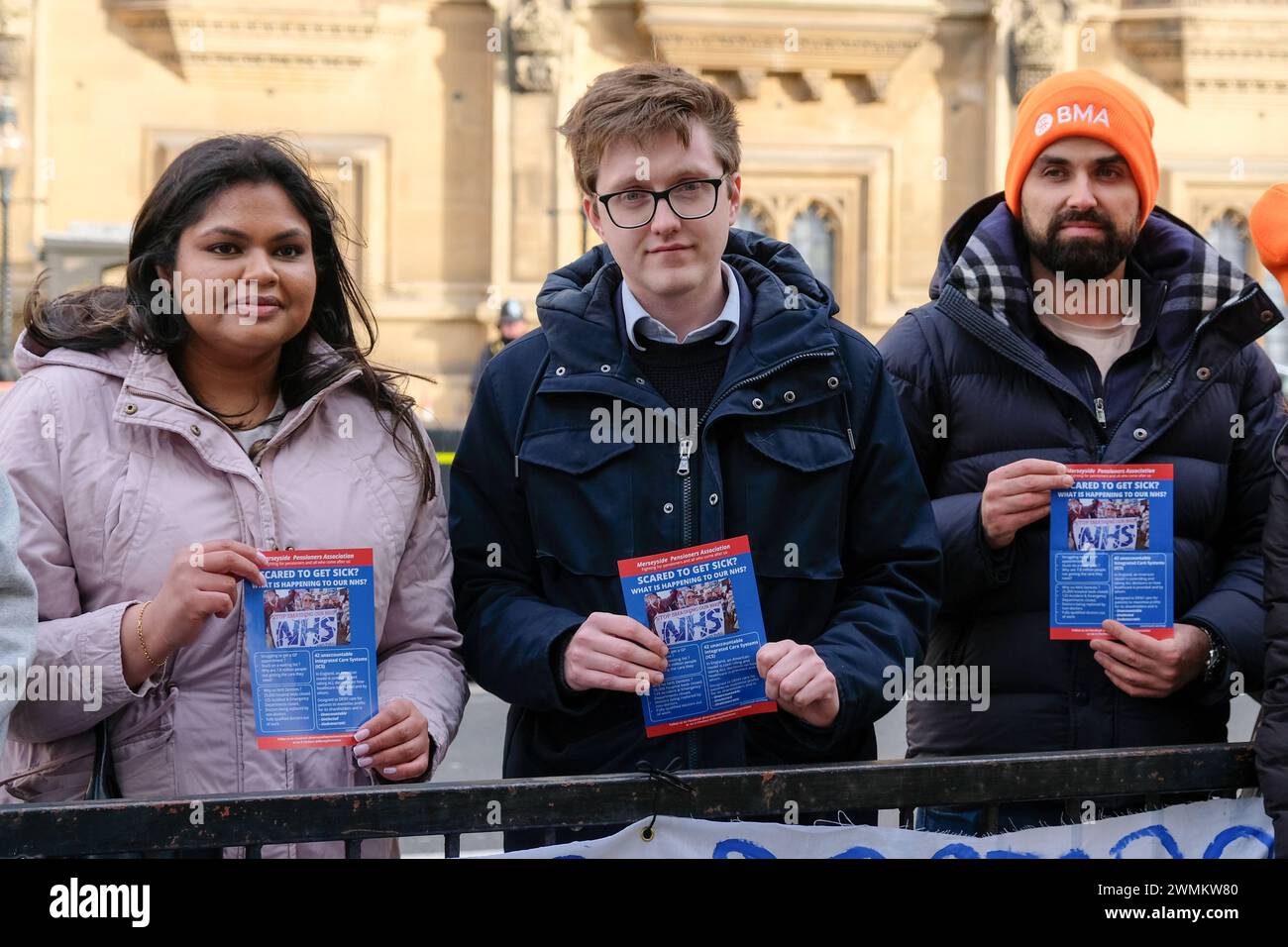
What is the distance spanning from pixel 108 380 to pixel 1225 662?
223 cm

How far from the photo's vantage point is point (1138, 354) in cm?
338

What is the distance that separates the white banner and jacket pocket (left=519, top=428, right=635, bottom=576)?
0.55 m

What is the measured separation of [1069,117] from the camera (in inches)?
135

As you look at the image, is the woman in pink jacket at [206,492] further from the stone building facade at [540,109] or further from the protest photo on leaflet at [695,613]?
the stone building facade at [540,109]

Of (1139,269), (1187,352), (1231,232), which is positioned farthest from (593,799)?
(1231,232)

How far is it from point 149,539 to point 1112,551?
1.84 metres

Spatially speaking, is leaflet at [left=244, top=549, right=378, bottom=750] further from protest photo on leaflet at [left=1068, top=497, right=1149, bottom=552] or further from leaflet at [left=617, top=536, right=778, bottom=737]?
protest photo on leaflet at [left=1068, top=497, right=1149, bottom=552]

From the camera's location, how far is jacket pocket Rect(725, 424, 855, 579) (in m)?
2.87

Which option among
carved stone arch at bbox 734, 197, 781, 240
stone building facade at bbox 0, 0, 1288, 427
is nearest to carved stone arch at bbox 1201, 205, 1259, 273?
stone building facade at bbox 0, 0, 1288, 427

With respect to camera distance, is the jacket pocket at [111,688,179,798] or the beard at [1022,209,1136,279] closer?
the jacket pocket at [111,688,179,798]

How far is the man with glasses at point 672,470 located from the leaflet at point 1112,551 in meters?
0.33

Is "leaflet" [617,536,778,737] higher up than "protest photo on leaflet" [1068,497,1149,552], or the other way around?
"protest photo on leaflet" [1068,497,1149,552]
